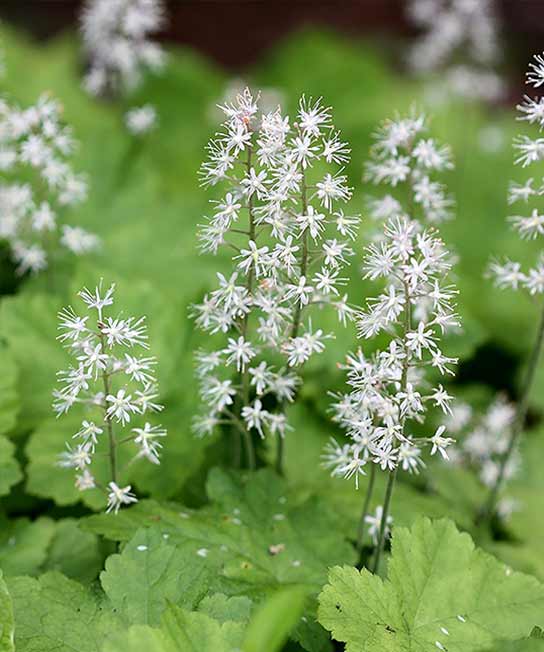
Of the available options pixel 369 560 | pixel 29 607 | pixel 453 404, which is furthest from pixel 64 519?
→ pixel 453 404

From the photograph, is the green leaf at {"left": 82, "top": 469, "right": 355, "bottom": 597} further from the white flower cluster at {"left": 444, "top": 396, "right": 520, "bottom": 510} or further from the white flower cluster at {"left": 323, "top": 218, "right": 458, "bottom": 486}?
the white flower cluster at {"left": 444, "top": 396, "right": 520, "bottom": 510}

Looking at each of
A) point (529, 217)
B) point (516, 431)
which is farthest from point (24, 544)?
point (529, 217)

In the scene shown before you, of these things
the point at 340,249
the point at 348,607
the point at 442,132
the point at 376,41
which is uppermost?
the point at 376,41

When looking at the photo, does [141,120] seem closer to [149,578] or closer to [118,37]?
[118,37]

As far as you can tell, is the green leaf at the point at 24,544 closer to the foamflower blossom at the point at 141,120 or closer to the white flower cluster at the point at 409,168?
the white flower cluster at the point at 409,168

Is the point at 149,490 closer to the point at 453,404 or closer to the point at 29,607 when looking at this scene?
the point at 29,607

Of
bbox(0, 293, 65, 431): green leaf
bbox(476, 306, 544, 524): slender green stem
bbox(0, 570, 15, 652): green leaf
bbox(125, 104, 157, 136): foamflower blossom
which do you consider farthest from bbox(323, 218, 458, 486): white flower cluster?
bbox(125, 104, 157, 136): foamflower blossom
